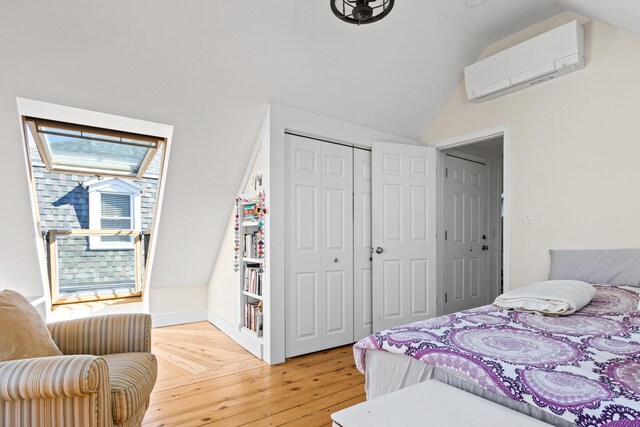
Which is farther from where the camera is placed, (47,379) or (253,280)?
(253,280)

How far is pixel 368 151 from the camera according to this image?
354cm

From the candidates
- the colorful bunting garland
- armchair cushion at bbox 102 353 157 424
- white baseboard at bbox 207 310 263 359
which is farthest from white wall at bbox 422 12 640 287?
armchair cushion at bbox 102 353 157 424

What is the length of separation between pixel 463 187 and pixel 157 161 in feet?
11.1

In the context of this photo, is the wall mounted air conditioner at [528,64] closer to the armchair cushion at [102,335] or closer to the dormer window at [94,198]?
the dormer window at [94,198]

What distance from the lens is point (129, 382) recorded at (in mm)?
1515

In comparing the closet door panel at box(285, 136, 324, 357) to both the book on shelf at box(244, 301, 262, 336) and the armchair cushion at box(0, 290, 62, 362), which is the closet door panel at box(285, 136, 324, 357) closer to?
the book on shelf at box(244, 301, 262, 336)

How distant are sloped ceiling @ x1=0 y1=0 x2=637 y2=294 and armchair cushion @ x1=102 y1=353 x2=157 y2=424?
1707mm

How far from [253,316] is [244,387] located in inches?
28.8

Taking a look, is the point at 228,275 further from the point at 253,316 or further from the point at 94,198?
the point at 94,198

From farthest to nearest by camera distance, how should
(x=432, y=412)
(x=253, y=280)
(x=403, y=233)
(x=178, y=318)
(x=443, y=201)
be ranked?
(x=178, y=318) → (x=443, y=201) → (x=403, y=233) → (x=253, y=280) → (x=432, y=412)

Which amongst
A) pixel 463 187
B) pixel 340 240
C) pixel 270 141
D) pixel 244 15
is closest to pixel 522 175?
pixel 463 187

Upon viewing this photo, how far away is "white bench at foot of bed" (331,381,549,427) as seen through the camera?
985 mm

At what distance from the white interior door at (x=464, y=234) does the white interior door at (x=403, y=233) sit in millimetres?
368

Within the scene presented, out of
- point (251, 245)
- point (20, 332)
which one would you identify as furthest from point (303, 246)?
point (20, 332)
